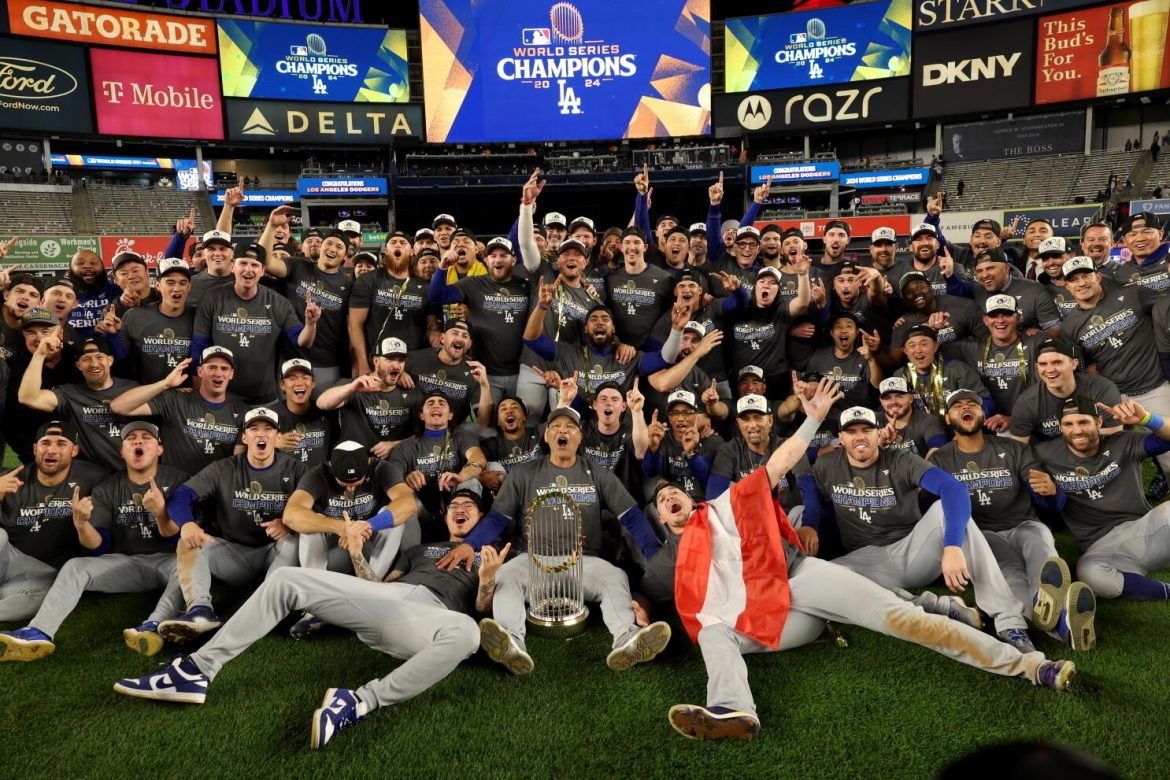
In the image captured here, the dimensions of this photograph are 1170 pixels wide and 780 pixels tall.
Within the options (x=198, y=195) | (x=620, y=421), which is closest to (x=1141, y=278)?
(x=620, y=421)

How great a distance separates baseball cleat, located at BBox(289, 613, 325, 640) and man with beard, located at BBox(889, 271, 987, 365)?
6.15 meters

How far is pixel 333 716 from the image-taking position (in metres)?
4.29

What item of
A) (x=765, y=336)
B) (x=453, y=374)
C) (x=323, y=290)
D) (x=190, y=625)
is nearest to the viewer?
(x=190, y=625)

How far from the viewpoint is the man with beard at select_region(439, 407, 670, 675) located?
5.06m

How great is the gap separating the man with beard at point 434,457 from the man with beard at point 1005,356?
4890mm

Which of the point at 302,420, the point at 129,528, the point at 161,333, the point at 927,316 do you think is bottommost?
the point at 129,528

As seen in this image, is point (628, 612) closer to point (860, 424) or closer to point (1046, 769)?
point (860, 424)

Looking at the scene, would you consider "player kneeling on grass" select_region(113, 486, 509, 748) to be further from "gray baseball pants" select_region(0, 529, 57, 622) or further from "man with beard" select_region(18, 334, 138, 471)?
"man with beard" select_region(18, 334, 138, 471)

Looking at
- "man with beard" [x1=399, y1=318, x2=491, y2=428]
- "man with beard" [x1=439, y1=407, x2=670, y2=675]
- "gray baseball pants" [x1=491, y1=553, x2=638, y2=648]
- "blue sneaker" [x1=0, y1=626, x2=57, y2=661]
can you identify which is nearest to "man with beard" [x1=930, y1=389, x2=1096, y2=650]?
"man with beard" [x1=439, y1=407, x2=670, y2=675]

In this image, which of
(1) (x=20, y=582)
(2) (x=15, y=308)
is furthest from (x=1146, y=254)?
(2) (x=15, y=308)

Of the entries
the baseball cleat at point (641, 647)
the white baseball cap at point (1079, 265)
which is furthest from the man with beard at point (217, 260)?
the white baseball cap at point (1079, 265)

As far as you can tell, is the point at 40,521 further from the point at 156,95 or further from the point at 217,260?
the point at 156,95

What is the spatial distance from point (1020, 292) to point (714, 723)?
6334 millimetres

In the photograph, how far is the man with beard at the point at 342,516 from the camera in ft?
18.8
